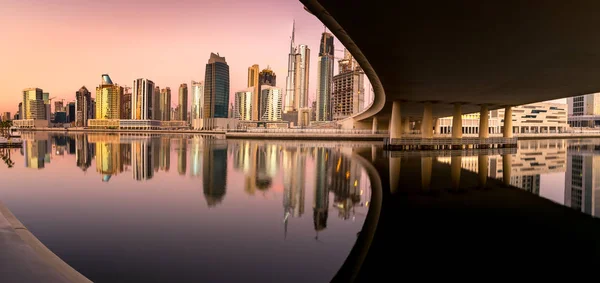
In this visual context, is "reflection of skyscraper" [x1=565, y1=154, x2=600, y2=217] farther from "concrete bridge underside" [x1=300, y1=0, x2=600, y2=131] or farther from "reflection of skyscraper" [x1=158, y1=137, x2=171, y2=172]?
"reflection of skyscraper" [x1=158, y1=137, x2=171, y2=172]

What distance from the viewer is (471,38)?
648 inches

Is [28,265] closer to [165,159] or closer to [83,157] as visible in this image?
[165,159]

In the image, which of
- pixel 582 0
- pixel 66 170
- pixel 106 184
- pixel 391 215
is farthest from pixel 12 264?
pixel 66 170

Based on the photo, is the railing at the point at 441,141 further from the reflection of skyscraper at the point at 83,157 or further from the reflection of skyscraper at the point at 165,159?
the reflection of skyscraper at the point at 83,157

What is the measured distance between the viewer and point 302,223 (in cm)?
1020

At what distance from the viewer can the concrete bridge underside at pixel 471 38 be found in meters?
12.4

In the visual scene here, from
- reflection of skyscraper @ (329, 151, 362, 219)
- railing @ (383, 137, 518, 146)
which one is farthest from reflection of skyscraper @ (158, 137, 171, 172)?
railing @ (383, 137, 518, 146)

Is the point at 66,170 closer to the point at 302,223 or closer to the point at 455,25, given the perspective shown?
the point at 302,223

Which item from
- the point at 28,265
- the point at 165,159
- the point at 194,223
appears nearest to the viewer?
the point at 28,265

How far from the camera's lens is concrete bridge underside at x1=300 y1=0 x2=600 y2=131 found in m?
12.4

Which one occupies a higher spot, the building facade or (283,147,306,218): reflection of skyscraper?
the building facade

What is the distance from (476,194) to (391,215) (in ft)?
21.2

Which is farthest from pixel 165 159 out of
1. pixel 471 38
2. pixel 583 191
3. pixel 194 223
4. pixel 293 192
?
pixel 583 191

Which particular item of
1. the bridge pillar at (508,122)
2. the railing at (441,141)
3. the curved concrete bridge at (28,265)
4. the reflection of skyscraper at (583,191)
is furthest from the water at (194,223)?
the bridge pillar at (508,122)
